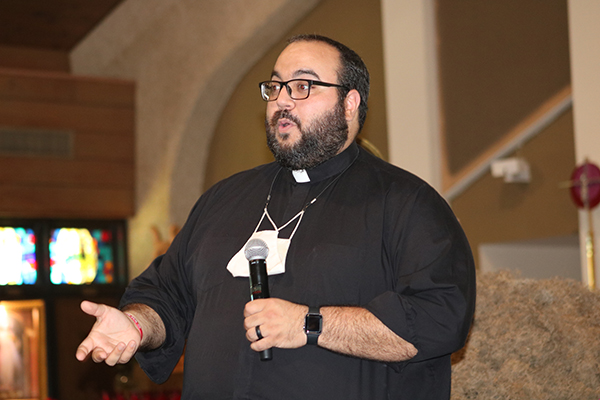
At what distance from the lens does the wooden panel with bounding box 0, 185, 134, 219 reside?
7352 mm

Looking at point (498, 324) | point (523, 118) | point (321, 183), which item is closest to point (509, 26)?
point (523, 118)

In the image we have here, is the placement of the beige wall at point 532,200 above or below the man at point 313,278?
above

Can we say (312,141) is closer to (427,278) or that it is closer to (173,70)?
(427,278)

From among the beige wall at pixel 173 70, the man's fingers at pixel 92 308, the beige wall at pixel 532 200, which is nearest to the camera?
the man's fingers at pixel 92 308

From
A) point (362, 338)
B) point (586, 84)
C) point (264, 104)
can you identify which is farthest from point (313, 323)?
point (264, 104)

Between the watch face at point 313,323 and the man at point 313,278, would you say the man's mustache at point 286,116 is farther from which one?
the watch face at point 313,323

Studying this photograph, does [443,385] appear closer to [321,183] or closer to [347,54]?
[321,183]

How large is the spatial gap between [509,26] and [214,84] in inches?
127

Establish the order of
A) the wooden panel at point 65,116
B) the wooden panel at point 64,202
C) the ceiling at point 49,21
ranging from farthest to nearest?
the wooden panel at point 65,116 → the wooden panel at point 64,202 → the ceiling at point 49,21

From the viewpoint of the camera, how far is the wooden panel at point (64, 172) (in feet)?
24.2

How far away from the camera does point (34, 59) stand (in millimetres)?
8281

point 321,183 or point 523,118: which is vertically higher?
point 523,118

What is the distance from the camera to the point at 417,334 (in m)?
1.47

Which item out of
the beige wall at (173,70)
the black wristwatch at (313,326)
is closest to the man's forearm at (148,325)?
the black wristwatch at (313,326)
